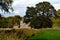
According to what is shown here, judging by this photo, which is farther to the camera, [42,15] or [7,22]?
[42,15]

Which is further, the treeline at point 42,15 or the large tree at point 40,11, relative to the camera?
the large tree at point 40,11

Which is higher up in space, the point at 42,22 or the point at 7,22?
the point at 7,22

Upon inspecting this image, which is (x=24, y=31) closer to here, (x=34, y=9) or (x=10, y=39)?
(x=10, y=39)

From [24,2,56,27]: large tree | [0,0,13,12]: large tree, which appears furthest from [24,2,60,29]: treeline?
[0,0,13,12]: large tree

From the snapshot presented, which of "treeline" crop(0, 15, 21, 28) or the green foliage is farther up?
"treeline" crop(0, 15, 21, 28)

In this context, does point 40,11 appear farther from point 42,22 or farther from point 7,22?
point 7,22

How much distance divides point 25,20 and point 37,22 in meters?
14.1

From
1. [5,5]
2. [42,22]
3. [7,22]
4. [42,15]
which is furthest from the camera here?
[42,15]

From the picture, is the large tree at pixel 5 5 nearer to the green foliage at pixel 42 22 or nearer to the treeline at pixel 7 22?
the treeline at pixel 7 22

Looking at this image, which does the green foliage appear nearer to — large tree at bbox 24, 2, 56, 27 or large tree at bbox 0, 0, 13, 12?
large tree at bbox 24, 2, 56, 27

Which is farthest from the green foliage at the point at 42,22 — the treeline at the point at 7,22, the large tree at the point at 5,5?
the large tree at the point at 5,5

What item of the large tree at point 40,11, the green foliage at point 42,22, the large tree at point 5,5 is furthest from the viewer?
the large tree at point 40,11

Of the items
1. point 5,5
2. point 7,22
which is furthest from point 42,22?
point 5,5

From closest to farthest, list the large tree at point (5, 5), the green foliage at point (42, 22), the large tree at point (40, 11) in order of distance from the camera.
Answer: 1. the large tree at point (5, 5)
2. the green foliage at point (42, 22)
3. the large tree at point (40, 11)
